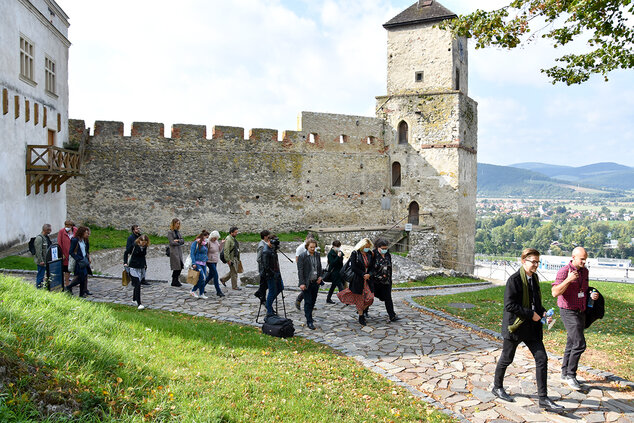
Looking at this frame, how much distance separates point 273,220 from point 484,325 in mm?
16677

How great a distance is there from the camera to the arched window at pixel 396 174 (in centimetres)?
2755

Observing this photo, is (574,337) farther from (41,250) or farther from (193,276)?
(41,250)

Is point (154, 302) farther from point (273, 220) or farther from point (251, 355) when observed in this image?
point (273, 220)

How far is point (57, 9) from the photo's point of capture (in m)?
19.1

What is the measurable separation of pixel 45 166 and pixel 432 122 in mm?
18411

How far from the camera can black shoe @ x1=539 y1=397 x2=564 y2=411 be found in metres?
5.57

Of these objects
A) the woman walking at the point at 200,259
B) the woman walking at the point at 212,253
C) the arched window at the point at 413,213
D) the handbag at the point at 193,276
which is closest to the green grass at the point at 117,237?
the arched window at the point at 413,213

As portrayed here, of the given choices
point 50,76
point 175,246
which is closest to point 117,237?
point 50,76

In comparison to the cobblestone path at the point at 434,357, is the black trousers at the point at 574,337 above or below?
above

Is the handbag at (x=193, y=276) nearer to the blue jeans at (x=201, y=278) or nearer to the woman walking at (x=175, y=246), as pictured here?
the blue jeans at (x=201, y=278)

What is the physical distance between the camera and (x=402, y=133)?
2694 centimetres

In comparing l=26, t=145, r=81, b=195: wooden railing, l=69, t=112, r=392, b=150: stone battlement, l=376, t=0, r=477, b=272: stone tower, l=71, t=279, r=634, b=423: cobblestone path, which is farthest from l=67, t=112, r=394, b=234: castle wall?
l=71, t=279, r=634, b=423: cobblestone path

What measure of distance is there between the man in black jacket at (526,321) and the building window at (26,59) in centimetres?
1662

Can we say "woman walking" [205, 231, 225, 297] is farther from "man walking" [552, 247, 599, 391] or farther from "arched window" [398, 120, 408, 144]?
"arched window" [398, 120, 408, 144]
